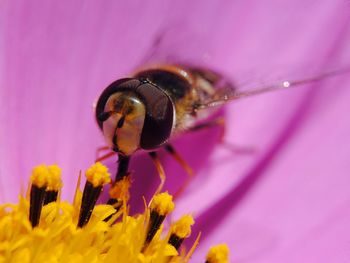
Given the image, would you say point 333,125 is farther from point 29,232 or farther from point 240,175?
point 29,232

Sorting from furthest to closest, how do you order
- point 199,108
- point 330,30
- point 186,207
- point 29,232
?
point 330,30
point 186,207
point 199,108
point 29,232

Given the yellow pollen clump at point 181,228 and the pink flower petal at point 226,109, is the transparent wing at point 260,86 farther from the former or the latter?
the yellow pollen clump at point 181,228

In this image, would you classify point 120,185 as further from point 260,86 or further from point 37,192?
point 260,86

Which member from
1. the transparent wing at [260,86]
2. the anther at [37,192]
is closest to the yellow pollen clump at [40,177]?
the anther at [37,192]

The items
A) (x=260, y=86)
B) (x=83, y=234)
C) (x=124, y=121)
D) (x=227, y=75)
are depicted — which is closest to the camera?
(x=124, y=121)

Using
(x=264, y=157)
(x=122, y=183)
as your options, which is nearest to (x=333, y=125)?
(x=264, y=157)

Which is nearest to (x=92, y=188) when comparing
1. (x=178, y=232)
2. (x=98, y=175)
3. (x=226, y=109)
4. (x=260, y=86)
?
(x=98, y=175)
